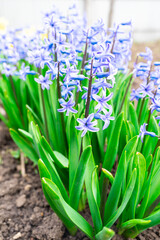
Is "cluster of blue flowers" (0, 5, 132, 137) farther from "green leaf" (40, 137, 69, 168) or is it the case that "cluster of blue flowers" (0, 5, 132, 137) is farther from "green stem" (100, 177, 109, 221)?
"green stem" (100, 177, 109, 221)

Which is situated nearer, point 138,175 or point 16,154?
point 138,175

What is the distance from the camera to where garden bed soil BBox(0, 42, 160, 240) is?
1.84m

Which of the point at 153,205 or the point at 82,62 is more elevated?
the point at 82,62

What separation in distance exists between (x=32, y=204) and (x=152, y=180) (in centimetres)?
112

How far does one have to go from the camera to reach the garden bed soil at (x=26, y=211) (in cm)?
184

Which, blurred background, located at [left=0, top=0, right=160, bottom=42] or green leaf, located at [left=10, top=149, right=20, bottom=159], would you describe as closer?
green leaf, located at [left=10, top=149, right=20, bottom=159]

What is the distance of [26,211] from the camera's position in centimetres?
209

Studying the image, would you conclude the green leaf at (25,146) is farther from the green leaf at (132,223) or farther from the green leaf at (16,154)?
the green leaf at (132,223)

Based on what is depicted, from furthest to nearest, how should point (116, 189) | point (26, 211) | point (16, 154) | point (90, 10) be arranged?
point (90, 10)
point (16, 154)
point (26, 211)
point (116, 189)

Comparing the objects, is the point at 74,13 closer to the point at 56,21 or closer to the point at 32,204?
the point at 56,21

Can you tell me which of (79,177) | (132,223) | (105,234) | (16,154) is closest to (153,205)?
(132,223)

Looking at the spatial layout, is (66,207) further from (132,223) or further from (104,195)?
(132,223)

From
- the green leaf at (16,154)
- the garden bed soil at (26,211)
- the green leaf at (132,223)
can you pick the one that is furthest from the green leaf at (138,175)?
the green leaf at (16,154)

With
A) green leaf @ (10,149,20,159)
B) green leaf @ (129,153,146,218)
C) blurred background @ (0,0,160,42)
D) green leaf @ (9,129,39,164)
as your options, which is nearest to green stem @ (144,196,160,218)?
green leaf @ (129,153,146,218)
